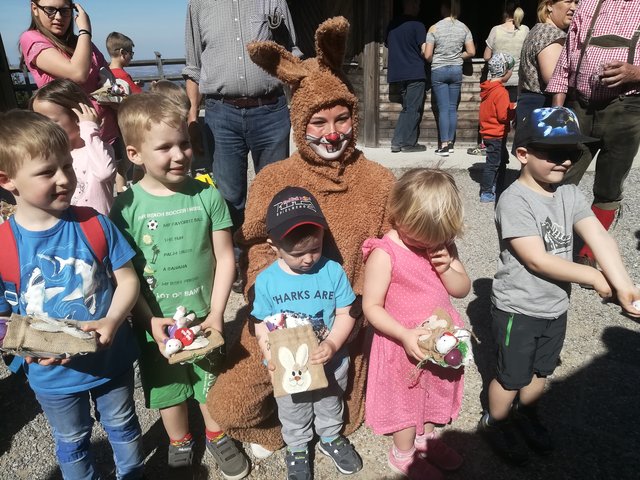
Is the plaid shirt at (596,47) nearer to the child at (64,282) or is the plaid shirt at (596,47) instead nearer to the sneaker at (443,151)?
the child at (64,282)

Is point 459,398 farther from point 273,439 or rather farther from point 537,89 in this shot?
point 537,89

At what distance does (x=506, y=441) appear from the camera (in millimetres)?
2158

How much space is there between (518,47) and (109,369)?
6871 millimetres

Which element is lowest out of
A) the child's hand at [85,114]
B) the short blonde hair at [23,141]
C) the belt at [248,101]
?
the belt at [248,101]

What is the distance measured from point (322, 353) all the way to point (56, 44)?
243 cm

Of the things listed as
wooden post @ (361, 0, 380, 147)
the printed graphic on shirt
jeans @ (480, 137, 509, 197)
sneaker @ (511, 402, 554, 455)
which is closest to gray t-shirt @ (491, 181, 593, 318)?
the printed graphic on shirt

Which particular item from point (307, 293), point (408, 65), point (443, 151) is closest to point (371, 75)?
point (408, 65)

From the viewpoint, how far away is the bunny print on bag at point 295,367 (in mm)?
1710

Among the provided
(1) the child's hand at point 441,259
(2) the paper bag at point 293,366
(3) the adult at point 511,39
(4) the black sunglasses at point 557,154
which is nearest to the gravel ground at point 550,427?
(2) the paper bag at point 293,366

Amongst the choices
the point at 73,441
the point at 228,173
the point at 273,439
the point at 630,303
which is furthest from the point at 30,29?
the point at 630,303

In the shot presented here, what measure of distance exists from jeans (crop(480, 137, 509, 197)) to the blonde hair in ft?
11.9

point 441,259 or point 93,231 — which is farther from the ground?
point 93,231

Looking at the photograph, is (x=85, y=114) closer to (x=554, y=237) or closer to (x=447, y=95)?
(x=554, y=237)

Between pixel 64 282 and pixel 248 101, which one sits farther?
pixel 248 101
